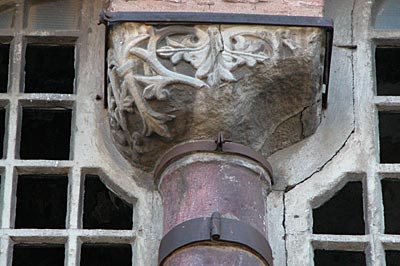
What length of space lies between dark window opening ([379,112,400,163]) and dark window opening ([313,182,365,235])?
0.59 ft

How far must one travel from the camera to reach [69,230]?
321 centimetres

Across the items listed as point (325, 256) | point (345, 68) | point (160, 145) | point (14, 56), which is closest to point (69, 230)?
point (160, 145)

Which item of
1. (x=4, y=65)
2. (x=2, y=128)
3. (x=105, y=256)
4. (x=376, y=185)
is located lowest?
(x=376, y=185)

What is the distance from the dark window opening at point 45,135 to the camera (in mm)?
3666

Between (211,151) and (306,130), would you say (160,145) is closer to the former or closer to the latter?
(211,151)

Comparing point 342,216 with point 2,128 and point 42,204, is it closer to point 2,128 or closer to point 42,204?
point 42,204

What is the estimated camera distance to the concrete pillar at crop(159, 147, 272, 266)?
300 centimetres

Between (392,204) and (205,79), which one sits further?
(392,204)

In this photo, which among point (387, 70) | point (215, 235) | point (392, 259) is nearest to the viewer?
point (215, 235)

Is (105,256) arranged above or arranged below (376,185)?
above

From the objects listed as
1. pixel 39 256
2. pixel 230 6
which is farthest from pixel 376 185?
pixel 39 256

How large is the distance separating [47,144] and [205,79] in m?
0.84

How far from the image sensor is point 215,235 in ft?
9.81

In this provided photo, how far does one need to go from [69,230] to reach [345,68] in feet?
2.49
